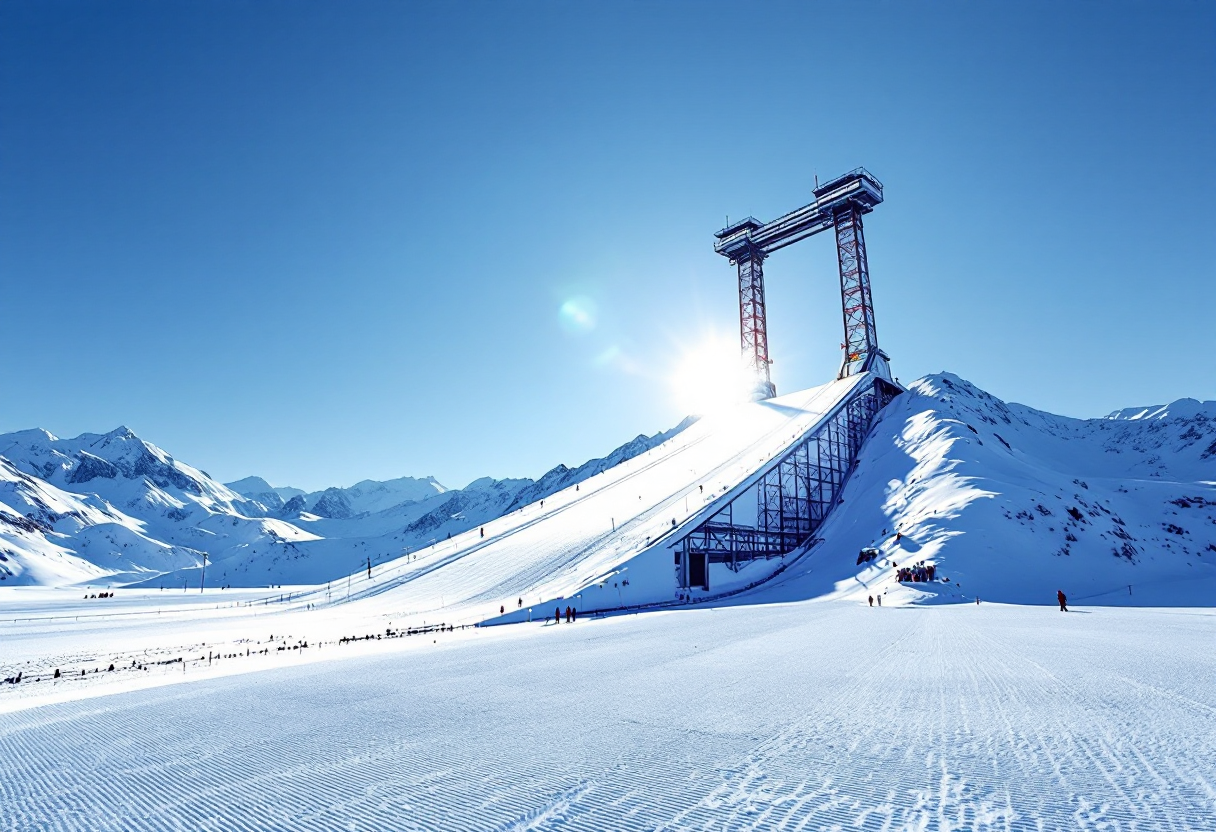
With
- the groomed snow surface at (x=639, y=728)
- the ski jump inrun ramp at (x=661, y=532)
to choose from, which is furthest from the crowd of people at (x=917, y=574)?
the ski jump inrun ramp at (x=661, y=532)

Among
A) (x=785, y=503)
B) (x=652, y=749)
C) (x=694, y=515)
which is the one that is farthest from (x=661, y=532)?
(x=652, y=749)

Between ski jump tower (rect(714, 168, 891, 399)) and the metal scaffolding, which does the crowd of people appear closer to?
the metal scaffolding

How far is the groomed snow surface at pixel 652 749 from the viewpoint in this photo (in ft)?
16.7

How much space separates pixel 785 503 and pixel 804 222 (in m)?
55.0

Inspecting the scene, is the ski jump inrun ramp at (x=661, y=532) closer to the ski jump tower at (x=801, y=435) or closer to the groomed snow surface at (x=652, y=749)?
the ski jump tower at (x=801, y=435)

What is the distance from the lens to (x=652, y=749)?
694 centimetres

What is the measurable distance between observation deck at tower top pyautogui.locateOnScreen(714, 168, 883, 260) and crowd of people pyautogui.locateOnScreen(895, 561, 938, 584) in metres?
64.6

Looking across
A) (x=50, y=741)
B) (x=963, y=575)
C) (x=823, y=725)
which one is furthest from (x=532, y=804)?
(x=963, y=575)

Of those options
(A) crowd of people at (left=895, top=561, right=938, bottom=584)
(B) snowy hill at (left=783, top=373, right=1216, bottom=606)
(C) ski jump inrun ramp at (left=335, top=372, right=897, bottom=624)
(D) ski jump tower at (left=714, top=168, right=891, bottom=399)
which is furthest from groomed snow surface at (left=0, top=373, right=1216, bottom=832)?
(D) ski jump tower at (left=714, top=168, right=891, bottom=399)

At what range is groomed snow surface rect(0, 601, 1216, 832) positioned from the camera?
5.10 m

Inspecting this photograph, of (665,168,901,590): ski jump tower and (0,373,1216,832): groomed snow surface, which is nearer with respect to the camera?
(0,373,1216,832): groomed snow surface

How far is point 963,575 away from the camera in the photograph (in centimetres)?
4319

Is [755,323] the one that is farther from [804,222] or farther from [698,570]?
[698,570]

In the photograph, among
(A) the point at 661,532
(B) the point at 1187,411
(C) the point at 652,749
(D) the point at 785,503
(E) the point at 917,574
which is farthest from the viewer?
(B) the point at 1187,411
